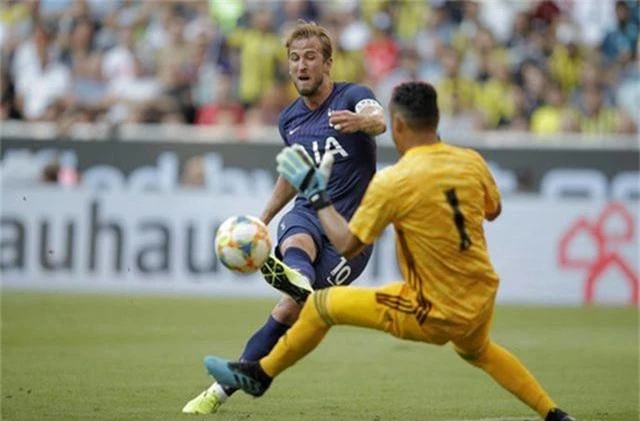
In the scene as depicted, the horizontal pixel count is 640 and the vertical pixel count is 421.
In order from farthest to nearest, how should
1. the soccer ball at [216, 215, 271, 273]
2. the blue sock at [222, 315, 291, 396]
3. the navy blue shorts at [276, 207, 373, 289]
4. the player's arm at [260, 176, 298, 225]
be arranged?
the player's arm at [260, 176, 298, 225], the navy blue shorts at [276, 207, 373, 289], the blue sock at [222, 315, 291, 396], the soccer ball at [216, 215, 271, 273]

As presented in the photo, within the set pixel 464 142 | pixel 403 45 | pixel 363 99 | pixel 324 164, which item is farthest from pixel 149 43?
pixel 324 164

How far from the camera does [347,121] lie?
9.31 meters

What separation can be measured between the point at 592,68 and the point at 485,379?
11.0m

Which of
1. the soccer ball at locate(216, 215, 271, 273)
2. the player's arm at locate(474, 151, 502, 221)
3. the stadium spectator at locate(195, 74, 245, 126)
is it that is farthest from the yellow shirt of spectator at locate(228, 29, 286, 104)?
the player's arm at locate(474, 151, 502, 221)

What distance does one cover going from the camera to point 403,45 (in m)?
22.8

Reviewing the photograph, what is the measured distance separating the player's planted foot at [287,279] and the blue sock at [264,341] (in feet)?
0.89

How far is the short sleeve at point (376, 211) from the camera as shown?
8.15 meters

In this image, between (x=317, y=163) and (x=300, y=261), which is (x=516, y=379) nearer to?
(x=300, y=261)

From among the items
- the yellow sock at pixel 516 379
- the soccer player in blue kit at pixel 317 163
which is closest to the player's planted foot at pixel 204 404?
the soccer player in blue kit at pixel 317 163

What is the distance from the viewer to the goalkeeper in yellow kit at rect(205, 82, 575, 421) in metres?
8.17

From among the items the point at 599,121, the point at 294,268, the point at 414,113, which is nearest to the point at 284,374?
the point at 294,268

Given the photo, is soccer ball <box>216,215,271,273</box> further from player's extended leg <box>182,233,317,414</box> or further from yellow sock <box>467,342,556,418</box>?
yellow sock <box>467,342,556,418</box>

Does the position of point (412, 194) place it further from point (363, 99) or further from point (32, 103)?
point (32, 103)

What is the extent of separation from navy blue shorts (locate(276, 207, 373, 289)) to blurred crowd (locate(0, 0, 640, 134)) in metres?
11.5
